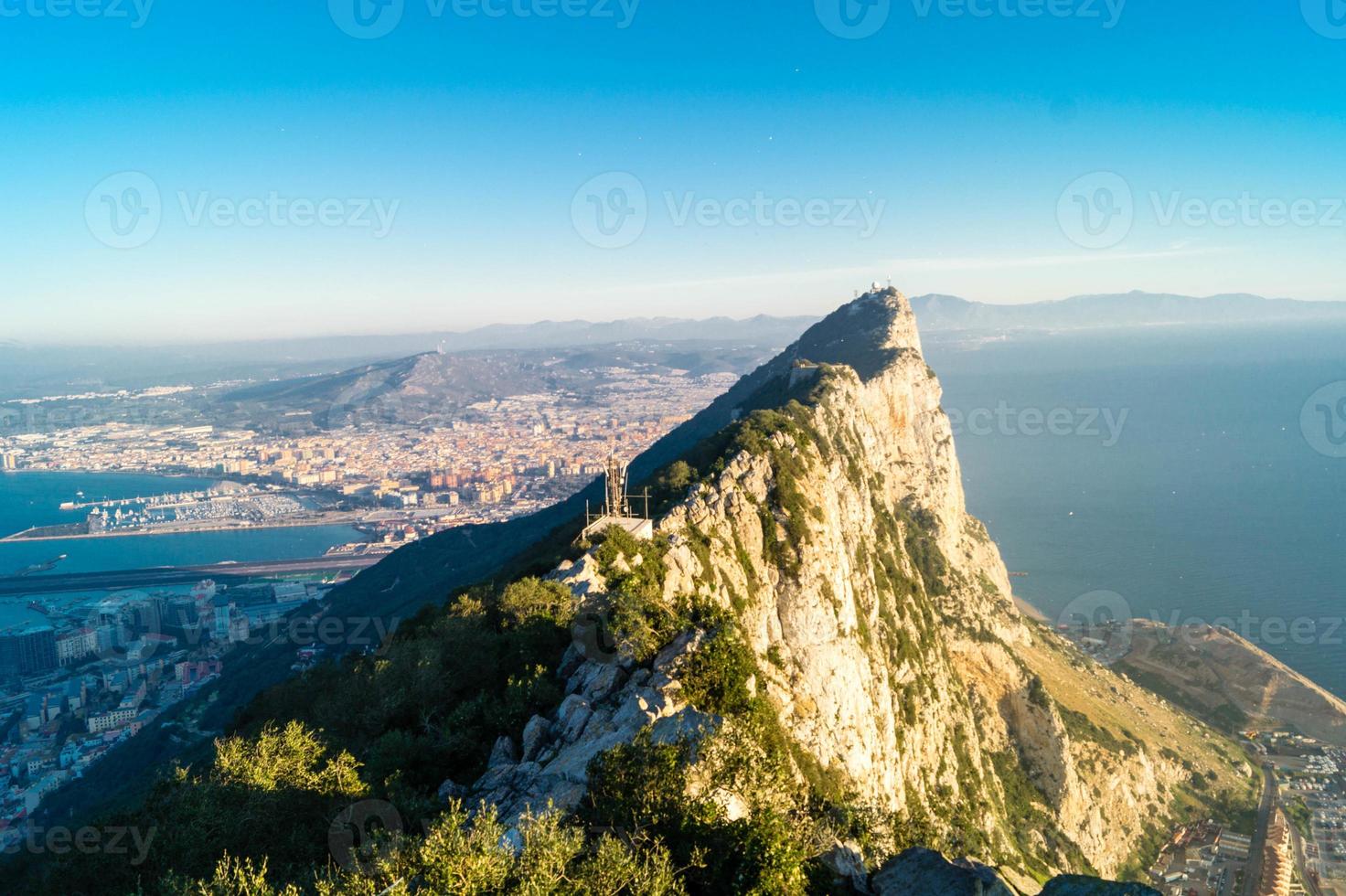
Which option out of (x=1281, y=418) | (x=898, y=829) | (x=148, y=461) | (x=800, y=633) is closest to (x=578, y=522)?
(x=800, y=633)

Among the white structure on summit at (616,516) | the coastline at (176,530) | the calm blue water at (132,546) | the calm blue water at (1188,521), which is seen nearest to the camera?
the white structure on summit at (616,516)

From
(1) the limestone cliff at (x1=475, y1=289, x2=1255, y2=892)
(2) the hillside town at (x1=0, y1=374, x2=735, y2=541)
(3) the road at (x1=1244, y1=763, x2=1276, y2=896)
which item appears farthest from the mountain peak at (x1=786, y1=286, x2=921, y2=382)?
(2) the hillside town at (x1=0, y1=374, x2=735, y2=541)

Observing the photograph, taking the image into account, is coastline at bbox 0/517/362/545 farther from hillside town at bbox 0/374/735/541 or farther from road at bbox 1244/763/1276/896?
road at bbox 1244/763/1276/896

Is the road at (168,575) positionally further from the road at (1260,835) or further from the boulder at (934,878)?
the boulder at (934,878)

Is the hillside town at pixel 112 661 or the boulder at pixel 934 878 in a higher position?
the boulder at pixel 934 878

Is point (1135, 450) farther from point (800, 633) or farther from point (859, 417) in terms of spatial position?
point (800, 633)

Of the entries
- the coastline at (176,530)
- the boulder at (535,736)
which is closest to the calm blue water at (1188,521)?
the boulder at (535,736)

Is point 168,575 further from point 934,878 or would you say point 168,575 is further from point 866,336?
point 934,878
